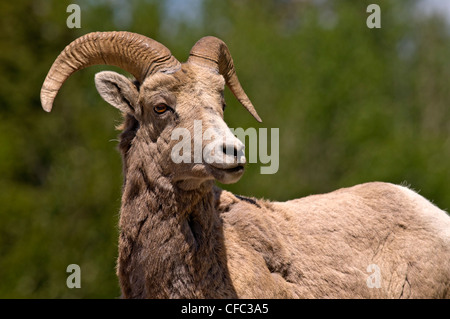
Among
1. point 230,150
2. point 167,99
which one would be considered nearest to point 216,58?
point 167,99

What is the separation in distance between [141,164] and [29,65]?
41.4 meters

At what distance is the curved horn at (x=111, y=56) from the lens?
8.49 metres

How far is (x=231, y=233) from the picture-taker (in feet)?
28.3

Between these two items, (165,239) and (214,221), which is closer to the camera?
(165,239)

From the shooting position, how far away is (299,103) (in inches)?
2010

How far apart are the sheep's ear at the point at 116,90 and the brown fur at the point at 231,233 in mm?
17

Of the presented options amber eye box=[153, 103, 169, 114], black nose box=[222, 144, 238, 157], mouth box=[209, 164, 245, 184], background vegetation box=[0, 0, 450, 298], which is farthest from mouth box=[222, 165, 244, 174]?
background vegetation box=[0, 0, 450, 298]

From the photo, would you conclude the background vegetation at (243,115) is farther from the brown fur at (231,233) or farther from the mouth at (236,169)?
the mouth at (236,169)

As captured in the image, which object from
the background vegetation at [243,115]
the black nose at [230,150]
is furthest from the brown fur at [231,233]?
the background vegetation at [243,115]

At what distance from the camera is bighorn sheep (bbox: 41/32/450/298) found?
26.5ft

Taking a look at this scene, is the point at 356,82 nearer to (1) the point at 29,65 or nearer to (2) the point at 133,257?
(1) the point at 29,65

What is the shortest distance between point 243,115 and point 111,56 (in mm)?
36363

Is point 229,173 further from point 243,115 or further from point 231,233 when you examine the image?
point 243,115
